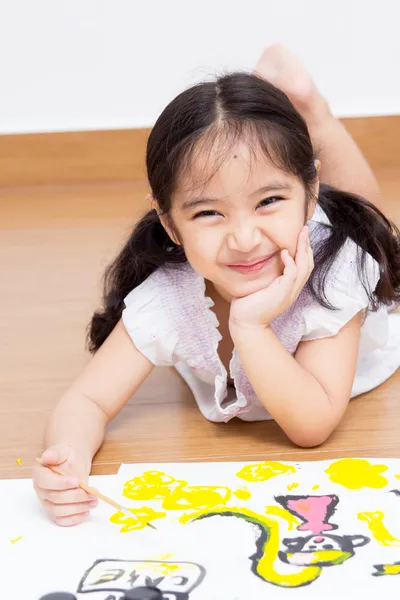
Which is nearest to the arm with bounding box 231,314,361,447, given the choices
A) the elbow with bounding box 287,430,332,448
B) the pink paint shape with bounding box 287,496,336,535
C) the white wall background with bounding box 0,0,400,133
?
the elbow with bounding box 287,430,332,448

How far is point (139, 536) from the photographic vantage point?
0.75 meters

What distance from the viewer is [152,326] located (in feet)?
3.16

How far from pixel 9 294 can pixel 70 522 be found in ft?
2.26

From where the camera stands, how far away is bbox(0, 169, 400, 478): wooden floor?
0.92 metres

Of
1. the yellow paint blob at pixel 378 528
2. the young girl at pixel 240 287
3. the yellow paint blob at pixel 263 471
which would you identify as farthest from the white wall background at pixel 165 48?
the yellow paint blob at pixel 378 528

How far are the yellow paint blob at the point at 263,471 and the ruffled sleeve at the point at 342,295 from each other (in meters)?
0.14

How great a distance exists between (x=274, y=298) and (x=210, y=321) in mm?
128

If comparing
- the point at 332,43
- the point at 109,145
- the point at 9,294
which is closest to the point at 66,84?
the point at 109,145

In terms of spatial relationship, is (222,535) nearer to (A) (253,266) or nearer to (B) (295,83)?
(A) (253,266)

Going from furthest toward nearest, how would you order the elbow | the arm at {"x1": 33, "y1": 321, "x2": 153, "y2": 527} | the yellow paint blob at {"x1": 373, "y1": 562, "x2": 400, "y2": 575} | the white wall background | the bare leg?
the white wall background
the bare leg
the elbow
the arm at {"x1": 33, "y1": 321, "x2": 153, "y2": 527}
the yellow paint blob at {"x1": 373, "y1": 562, "x2": 400, "y2": 575}

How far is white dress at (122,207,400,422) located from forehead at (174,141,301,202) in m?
0.17

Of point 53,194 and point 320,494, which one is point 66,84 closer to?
point 53,194

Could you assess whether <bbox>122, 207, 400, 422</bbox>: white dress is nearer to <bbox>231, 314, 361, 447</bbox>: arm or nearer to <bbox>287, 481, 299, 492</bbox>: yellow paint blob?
<bbox>231, 314, 361, 447</bbox>: arm

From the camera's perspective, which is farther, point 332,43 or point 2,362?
point 332,43
